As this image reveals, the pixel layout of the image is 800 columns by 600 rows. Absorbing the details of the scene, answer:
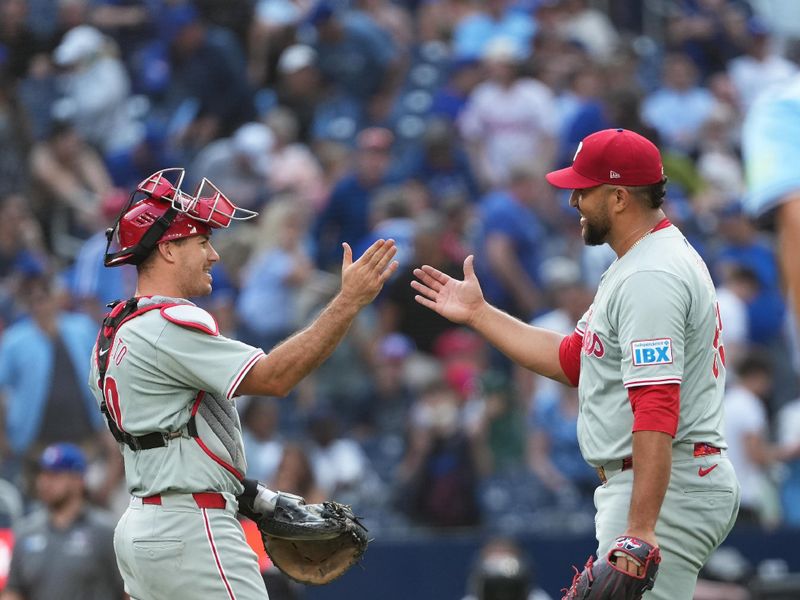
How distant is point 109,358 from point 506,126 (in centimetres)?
802

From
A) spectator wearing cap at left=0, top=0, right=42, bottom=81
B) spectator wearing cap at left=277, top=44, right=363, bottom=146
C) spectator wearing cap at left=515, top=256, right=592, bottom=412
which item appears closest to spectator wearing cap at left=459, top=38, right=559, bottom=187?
spectator wearing cap at left=277, top=44, right=363, bottom=146

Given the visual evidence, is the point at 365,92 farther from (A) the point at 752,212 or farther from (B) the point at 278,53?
(A) the point at 752,212

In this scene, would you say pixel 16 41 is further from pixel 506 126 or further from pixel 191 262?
pixel 191 262

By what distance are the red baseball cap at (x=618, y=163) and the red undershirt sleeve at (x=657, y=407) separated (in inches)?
A: 26.6

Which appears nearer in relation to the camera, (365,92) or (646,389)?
(646,389)

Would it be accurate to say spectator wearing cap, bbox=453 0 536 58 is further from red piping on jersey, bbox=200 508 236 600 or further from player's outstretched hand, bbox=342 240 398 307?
red piping on jersey, bbox=200 508 236 600

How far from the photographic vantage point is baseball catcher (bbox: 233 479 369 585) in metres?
4.77

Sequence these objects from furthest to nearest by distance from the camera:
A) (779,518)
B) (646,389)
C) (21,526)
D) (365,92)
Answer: (365,92) → (779,518) → (21,526) → (646,389)

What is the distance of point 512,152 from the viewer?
12133 millimetres

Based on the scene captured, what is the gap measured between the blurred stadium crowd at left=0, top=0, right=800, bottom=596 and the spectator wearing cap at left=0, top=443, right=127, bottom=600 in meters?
1.04

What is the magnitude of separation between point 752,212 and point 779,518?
7742 millimetres

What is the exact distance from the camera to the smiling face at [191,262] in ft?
15.2

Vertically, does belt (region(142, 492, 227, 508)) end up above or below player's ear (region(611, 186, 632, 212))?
below

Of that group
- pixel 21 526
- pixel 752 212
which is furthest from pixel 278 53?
pixel 752 212
